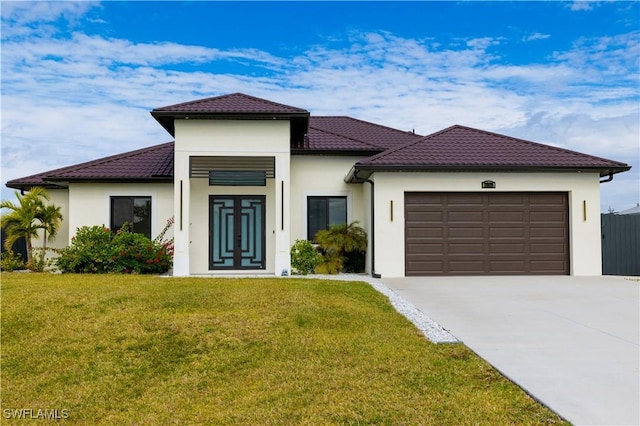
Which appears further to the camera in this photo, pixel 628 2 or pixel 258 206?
pixel 258 206

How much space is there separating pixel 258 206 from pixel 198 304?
7162mm

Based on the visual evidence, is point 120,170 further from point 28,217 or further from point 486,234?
point 486,234

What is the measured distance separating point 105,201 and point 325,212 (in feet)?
→ 23.8

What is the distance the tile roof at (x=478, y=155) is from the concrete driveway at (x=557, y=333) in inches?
135

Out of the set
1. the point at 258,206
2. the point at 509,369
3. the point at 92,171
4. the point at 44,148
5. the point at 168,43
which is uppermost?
the point at 168,43

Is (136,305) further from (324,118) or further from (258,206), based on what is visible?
(324,118)

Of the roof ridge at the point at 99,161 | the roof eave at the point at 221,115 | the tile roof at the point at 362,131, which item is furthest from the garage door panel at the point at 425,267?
the roof ridge at the point at 99,161

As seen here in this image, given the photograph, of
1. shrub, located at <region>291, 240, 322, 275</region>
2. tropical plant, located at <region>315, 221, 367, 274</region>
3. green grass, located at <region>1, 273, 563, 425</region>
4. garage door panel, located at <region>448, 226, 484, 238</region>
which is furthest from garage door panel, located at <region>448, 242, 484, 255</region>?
green grass, located at <region>1, 273, 563, 425</region>

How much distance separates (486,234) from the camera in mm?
13797

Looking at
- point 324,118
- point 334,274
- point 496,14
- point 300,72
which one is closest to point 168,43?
point 300,72

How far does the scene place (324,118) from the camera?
20453 millimetres

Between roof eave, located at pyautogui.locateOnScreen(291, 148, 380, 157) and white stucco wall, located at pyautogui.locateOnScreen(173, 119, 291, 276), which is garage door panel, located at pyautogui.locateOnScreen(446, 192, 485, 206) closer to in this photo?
roof eave, located at pyautogui.locateOnScreen(291, 148, 380, 157)

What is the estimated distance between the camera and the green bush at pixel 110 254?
13734 millimetres

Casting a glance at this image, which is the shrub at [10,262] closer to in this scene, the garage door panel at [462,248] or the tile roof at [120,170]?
the tile roof at [120,170]
